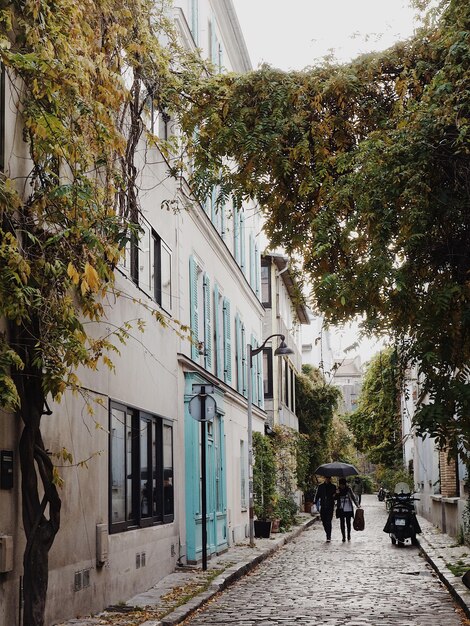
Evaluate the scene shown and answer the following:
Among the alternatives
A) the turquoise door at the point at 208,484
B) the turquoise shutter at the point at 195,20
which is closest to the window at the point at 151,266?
the turquoise door at the point at 208,484

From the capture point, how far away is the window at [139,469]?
13.5 metres

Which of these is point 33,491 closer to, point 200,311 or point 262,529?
point 200,311

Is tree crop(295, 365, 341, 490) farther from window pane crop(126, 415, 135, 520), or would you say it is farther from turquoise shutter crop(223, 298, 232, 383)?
window pane crop(126, 415, 135, 520)

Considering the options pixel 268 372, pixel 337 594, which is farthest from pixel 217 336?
pixel 268 372

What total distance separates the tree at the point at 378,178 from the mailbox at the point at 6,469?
4300 mm

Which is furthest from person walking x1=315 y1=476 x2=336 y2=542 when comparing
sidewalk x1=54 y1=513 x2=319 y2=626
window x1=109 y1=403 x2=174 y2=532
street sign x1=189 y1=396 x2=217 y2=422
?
street sign x1=189 y1=396 x2=217 y2=422

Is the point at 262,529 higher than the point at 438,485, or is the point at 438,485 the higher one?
the point at 438,485

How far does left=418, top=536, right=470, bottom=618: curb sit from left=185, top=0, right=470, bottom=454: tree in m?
2.25

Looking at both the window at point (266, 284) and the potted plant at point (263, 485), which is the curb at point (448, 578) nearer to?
the potted plant at point (263, 485)

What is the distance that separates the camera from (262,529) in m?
27.6

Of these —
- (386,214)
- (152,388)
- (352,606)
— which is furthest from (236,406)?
(386,214)

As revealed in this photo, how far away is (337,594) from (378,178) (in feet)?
20.4

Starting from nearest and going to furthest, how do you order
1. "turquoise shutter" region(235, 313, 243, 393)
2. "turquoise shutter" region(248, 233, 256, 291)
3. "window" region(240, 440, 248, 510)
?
1. "window" region(240, 440, 248, 510)
2. "turquoise shutter" region(235, 313, 243, 393)
3. "turquoise shutter" region(248, 233, 256, 291)

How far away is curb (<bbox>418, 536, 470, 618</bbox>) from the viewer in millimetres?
12567
